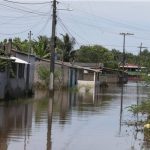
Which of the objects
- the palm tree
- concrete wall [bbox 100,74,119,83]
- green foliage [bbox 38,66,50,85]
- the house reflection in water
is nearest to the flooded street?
the house reflection in water

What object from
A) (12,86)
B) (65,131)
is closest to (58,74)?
(12,86)

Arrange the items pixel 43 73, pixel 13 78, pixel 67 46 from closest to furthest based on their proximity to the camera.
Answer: pixel 13 78 < pixel 43 73 < pixel 67 46

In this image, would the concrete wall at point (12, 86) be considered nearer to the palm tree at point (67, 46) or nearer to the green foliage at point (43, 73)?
the green foliage at point (43, 73)

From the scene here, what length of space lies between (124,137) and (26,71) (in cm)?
2439

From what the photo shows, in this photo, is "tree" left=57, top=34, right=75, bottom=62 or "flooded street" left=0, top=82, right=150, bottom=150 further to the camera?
"tree" left=57, top=34, right=75, bottom=62

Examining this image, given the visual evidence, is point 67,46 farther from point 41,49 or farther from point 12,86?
point 12,86

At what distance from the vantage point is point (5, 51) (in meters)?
35.6

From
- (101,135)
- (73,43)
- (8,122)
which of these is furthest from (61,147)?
(73,43)

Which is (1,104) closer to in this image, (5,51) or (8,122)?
(5,51)

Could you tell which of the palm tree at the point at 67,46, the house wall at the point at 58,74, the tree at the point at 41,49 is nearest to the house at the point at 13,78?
the house wall at the point at 58,74

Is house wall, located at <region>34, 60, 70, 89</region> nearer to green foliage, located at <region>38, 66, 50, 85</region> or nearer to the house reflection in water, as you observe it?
green foliage, located at <region>38, 66, 50, 85</region>

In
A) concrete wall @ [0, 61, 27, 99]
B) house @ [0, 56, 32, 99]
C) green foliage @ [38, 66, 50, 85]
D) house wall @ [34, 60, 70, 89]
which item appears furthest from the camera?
house wall @ [34, 60, 70, 89]

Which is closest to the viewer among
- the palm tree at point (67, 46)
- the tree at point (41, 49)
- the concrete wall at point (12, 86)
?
the concrete wall at point (12, 86)

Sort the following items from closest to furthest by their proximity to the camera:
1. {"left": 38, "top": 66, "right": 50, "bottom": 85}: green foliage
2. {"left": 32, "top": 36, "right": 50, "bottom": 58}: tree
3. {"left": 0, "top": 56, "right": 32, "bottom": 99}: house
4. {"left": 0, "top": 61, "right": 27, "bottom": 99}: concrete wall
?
{"left": 0, "top": 56, "right": 32, "bottom": 99}: house → {"left": 0, "top": 61, "right": 27, "bottom": 99}: concrete wall → {"left": 38, "top": 66, "right": 50, "bottom": 85}: green foliage → {"left": 32, "top": 36, "right": 50, "bottom": 58}: tree
